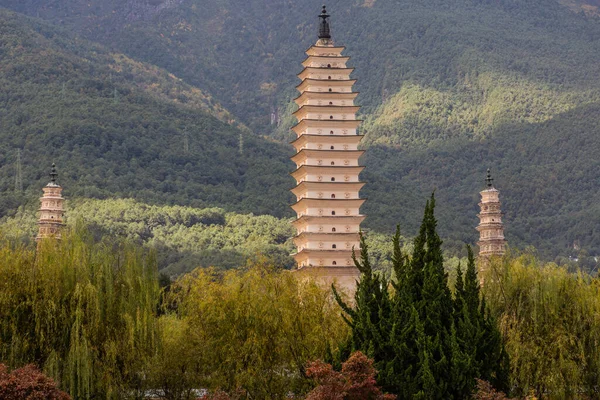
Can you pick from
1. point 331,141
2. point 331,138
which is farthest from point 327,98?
point 331,141

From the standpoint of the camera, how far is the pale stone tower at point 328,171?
56.8 meters

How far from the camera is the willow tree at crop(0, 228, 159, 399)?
32406 mm

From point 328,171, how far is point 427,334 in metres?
29.1

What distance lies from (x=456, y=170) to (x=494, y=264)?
112328mm

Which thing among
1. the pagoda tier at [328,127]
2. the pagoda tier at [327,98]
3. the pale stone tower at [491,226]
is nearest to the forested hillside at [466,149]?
the pale stone tower at [491,226]

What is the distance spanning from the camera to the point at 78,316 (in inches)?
1287

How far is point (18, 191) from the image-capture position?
10312 cm

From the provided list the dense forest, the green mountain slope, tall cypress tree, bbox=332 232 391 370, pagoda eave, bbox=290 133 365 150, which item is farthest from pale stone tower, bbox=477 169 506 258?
the green mountain slope

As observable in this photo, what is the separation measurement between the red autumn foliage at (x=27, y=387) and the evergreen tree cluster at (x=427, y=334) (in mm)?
8123

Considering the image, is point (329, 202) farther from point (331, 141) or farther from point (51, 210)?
point (51, 210)

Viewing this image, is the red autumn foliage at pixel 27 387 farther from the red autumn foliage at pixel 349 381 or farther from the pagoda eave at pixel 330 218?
the pagoda eave at pixel 330 218

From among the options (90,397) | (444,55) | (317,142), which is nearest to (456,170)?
(444,55)

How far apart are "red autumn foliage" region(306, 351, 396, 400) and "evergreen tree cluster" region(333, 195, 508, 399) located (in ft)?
2.89

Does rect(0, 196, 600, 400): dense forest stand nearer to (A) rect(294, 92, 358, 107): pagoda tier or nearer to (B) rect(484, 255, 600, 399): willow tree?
(B) rect(484, 255, 600, 399): willow tree
